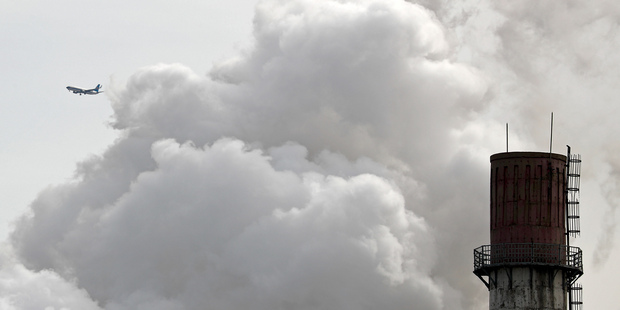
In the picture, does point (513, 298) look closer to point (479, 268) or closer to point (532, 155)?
point (479, 268)

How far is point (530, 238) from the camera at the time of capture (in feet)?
310

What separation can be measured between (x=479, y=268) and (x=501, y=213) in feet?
17.0

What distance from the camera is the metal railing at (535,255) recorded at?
9406cm

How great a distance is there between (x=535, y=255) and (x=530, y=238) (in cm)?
153

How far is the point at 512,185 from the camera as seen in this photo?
316 feet

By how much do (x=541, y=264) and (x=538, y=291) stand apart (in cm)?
232

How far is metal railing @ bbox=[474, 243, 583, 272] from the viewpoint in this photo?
94.1m

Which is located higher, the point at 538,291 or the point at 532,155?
the point at 532,155

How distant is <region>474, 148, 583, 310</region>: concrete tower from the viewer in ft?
308

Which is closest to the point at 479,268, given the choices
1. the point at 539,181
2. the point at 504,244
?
the point at 504,244

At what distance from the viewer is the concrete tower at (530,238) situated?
94.0m

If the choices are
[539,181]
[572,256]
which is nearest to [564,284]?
[572,256]

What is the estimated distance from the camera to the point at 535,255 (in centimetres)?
9412

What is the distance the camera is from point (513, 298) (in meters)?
94.1
